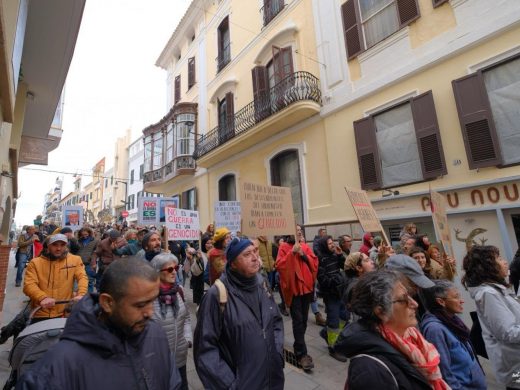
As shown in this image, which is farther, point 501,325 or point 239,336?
point 501,325

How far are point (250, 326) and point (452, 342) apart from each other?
1.37 meters

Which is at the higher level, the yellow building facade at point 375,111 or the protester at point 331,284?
the yellow building facade at point 375,111

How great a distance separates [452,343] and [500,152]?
18.4 feet

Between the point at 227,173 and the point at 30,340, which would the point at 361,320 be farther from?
the point at 227,173

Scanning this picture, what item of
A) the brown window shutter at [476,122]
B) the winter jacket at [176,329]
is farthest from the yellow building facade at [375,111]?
the winter jacket at [176,329]

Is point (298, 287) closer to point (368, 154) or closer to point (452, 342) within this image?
point (452, 342)

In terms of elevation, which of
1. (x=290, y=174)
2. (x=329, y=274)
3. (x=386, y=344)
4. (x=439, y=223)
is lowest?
(x=329, y=274)

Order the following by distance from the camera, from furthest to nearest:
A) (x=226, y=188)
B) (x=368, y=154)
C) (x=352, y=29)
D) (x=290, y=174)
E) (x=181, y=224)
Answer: (x=226, y=188)
(x=290, y=174)
(x=352, y=29)
(x=368, y=154)
(x=181, y=224)

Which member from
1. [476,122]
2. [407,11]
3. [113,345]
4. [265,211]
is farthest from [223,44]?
[113,345]

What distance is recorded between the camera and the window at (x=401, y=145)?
684 centimetres

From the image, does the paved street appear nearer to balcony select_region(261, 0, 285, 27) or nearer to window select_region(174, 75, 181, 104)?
balcony select_region(261, 0, 285, 27)

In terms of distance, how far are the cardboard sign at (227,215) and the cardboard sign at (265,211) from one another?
2313mm

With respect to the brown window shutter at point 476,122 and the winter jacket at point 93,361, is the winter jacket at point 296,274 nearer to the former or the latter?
the winter jacket at point 93,361

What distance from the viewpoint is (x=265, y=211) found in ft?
14.4
